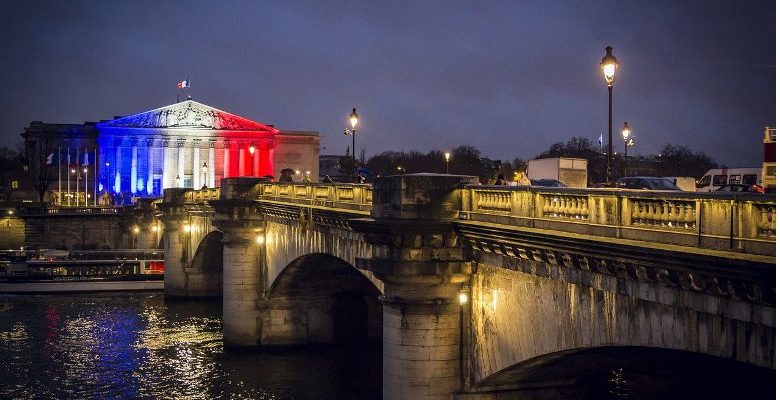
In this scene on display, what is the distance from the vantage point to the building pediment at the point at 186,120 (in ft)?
476

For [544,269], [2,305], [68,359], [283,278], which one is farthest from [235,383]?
[2,305]

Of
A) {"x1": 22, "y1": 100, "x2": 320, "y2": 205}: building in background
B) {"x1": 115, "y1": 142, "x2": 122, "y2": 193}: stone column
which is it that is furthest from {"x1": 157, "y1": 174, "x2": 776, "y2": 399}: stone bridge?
{"x1": 22, "y1": 100, "x2": 320, "y2": 205}: building in background

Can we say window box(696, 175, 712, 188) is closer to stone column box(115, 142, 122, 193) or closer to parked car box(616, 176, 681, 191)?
parked car box(616, 176, 681, 191)

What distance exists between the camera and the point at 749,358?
38.9 ft

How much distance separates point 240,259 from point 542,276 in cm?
2475

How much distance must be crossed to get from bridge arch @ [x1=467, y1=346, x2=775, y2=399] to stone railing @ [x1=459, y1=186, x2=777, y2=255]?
2058mm

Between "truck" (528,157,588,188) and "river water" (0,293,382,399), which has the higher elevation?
"truck" (528,157,588,188)

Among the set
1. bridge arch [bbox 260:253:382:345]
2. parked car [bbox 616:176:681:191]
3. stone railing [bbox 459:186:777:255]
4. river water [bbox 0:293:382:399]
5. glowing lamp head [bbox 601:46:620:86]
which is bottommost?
river water [bbox 0:293:382:399]

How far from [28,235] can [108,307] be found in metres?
48.8

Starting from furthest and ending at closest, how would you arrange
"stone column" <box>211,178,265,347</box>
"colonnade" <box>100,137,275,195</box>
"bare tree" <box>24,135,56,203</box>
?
1. "colonnade" <box>100,137,275,195</box>
2. "bare tree" <box>24,135,56,203</box>
3. "stone column" <box>211,178,265,347</box>

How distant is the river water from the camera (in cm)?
3252

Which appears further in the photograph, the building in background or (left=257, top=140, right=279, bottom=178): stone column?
(left=257, top=140, right=279, bottom=178): stone column

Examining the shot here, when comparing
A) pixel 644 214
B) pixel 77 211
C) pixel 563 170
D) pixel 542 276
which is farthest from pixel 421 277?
pixel 77 211

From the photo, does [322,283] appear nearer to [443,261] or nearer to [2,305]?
[443,261]
